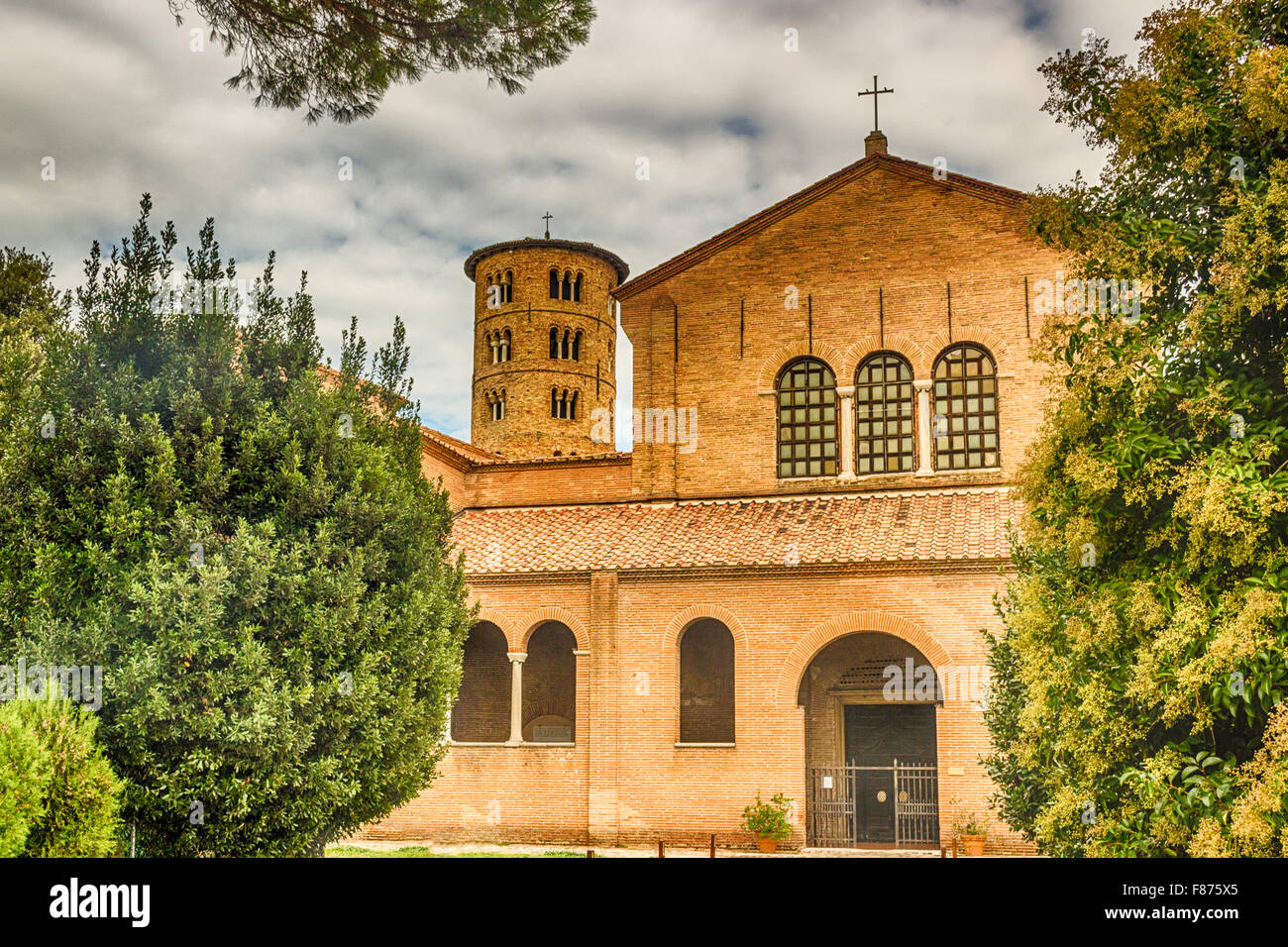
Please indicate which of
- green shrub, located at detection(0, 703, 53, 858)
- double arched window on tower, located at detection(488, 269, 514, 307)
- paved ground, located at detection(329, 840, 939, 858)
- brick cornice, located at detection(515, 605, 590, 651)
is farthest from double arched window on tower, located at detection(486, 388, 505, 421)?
green shrub, located at detection(0, 703, 53, 858)

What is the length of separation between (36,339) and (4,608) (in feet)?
38.4

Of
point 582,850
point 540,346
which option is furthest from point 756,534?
point 540,346

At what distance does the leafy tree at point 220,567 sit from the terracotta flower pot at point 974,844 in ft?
35.0

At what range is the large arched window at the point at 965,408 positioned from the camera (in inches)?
810

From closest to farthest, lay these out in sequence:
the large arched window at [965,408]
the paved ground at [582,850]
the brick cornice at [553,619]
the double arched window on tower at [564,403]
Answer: the paved ground at [582,850]
the brick cornice at [553,619]
the large arched window at [965,408]
the double arched window on tower at [564,403]

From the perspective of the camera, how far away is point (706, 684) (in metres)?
21.4

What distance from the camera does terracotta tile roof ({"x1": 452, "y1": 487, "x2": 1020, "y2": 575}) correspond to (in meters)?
18.5

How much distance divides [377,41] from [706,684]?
1545 cm

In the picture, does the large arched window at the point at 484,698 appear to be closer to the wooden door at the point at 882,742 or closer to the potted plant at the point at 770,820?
the potted plant at the point at 770,820

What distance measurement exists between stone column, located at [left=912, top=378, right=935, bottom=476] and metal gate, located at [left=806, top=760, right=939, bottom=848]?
5.64m

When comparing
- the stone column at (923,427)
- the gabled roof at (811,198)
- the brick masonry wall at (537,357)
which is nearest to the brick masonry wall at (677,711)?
the stone column at (923,427)

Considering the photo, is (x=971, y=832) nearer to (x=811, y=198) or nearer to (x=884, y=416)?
(x=884, y=416)

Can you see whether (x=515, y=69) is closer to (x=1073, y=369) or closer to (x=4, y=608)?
(x=1073, y=369)
